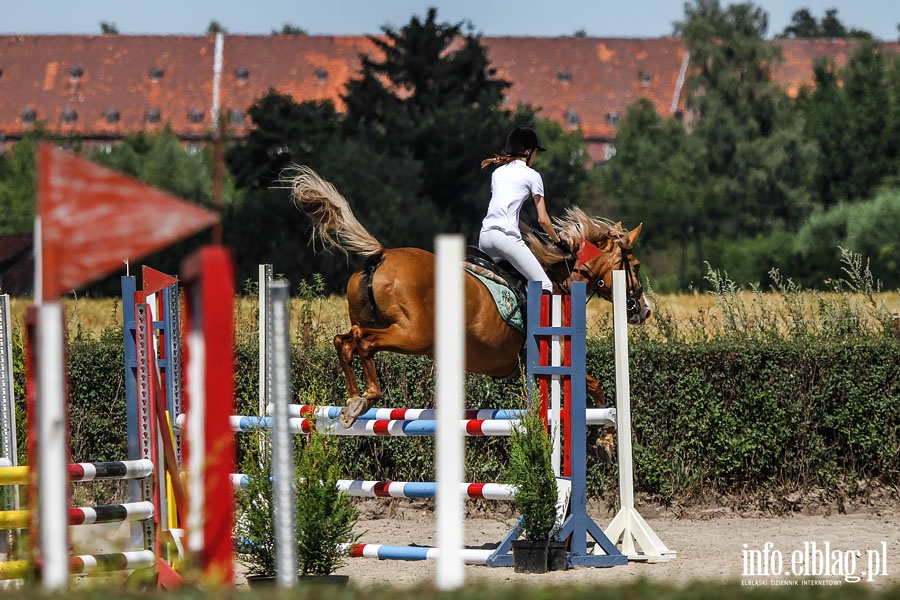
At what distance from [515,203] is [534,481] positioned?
1972mm

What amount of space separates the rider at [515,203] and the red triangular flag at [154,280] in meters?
2.11

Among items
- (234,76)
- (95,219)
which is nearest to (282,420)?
(95,219)

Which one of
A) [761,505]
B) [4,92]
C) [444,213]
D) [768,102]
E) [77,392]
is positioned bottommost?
[761,505]

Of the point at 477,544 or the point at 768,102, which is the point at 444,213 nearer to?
the point at 768,102

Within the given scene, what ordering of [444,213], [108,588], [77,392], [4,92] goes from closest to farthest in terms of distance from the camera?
[108,588] → [77,392] → [444,213] → [4,92]

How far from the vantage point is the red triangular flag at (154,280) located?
24.7ft

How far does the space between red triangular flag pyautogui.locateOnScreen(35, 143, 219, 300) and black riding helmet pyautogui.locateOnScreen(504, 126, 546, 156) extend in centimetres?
502

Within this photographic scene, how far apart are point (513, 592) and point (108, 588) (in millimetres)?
1119

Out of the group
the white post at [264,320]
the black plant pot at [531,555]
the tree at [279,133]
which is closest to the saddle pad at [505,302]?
the white post at [264,320]

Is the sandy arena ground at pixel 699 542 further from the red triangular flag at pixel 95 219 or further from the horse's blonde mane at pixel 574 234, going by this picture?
the red triangular flag at pixel 95 219

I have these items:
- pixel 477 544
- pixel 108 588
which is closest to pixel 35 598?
pixel 108 588

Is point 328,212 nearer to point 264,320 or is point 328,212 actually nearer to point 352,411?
point 352,411

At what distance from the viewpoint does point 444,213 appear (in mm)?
42438

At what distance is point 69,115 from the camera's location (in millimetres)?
82375
